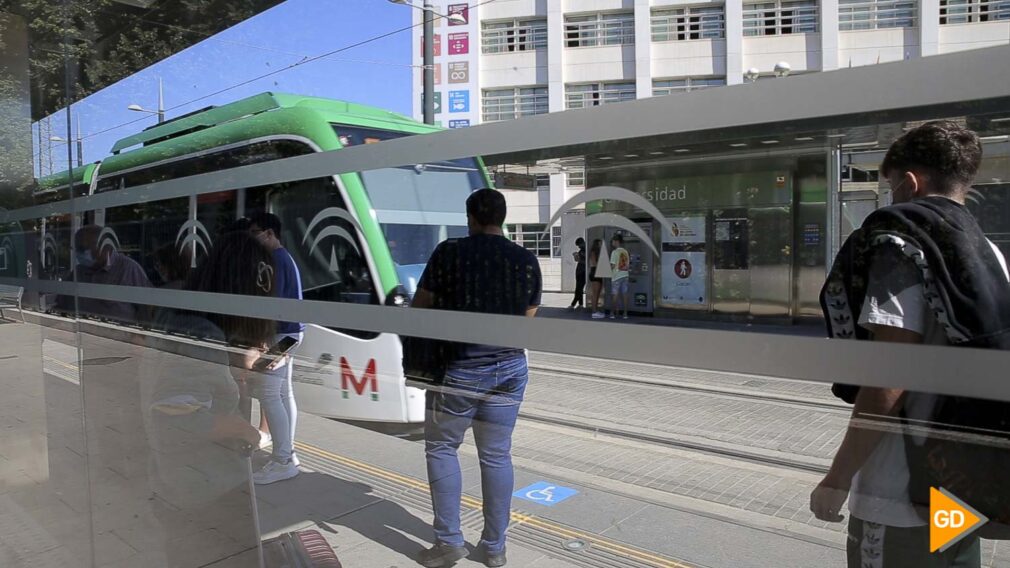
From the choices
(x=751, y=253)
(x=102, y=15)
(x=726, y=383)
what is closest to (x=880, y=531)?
(x=726, y=383)

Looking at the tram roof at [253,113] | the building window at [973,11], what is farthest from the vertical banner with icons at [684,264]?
the tram roof at [253,113]

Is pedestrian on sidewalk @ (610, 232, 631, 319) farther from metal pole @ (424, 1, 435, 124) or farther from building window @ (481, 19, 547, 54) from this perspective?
metal pole @ (424, 1, 435, 124)

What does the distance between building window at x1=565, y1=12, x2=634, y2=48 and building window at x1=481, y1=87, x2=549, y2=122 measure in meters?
0.14

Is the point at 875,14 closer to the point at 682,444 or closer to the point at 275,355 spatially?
the point at 682,444

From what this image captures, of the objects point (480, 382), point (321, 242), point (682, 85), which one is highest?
point (682, 85)

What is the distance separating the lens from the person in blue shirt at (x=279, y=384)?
2332 millimetres

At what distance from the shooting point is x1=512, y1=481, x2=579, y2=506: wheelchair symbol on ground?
71.1 inches

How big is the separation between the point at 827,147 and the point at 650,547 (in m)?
1.00

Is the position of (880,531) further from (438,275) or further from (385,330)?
(385,330)

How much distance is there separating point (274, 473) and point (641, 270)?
1.86 meters

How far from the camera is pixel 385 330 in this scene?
2033 millimetres

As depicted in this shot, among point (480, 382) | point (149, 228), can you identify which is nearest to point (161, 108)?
point (149, 228)

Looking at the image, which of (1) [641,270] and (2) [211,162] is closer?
(1) [641,270]

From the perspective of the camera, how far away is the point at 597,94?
5.31ft
